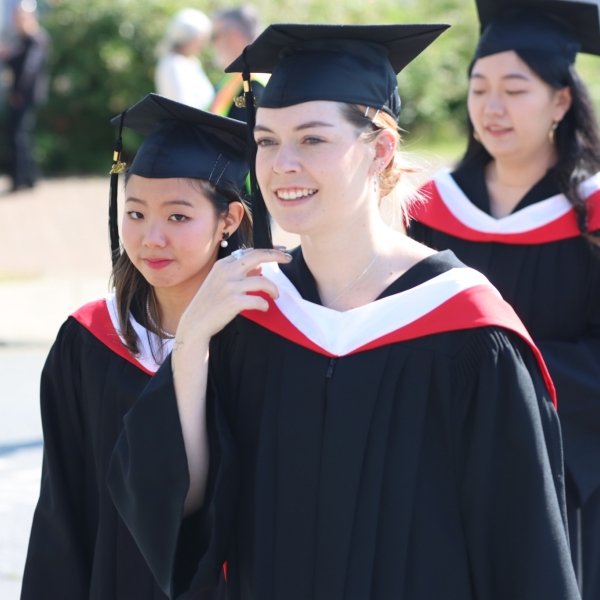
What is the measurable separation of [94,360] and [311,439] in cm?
97

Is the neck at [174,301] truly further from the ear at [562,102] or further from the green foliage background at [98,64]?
the green foliage background at [98,64]

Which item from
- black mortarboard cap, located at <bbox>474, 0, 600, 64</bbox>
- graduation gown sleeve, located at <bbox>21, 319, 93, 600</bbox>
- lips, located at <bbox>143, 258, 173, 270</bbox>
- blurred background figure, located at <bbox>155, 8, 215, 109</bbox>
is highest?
blurred background figure, located at <bbox>155, 8, 215, 109</bbox>

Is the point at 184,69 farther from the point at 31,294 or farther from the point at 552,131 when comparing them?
the point at 552,131

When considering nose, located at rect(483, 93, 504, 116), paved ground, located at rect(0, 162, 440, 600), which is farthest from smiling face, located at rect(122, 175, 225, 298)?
paved ground, located at rect(0, 162, 440, 600)

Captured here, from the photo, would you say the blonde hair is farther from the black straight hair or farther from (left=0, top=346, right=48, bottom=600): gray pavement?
(left=0, top=346, right=48, bottom=600): gray pavement

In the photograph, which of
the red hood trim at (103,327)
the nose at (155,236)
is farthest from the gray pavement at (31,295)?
the nose at (155,236)

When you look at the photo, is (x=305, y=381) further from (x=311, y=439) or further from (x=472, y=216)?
(x=472, y=216)

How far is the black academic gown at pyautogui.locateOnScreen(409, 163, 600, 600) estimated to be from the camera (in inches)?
134

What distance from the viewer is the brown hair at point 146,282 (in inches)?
121

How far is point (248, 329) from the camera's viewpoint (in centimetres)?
244

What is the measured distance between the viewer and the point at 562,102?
3859 millimetres

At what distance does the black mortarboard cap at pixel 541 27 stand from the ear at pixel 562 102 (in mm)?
121

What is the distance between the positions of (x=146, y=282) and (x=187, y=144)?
0.44 meters

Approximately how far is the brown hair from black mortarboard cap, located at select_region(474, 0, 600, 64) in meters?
1.29
